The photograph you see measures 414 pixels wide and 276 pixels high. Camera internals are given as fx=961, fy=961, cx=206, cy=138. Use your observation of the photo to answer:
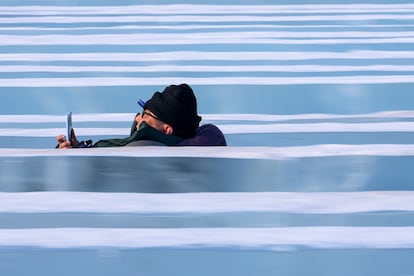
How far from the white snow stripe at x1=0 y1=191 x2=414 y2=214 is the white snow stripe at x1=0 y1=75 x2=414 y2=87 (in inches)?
97.6

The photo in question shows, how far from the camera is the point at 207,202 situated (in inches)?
106

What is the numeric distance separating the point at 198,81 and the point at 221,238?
2.89 m

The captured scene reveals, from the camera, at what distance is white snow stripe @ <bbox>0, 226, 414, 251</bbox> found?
7.84 ft

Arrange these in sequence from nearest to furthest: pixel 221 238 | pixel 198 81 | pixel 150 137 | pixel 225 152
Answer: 1. pixel 221 238
2. pixel 225 152
3. pixel 150 137
4. pixel 198 81

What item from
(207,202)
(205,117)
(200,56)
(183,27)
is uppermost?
(183,27)

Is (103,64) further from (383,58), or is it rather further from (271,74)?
(383,58)

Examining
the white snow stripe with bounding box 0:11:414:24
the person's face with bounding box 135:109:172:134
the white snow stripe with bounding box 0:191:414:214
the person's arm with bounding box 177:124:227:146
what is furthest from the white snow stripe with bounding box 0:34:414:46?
the white snow stripe with bounding box 0:191:414:214

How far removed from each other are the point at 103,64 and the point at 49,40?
0.66 meters

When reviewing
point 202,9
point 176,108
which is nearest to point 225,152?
point 176,108

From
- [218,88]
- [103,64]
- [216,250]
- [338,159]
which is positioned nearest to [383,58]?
[218,88]

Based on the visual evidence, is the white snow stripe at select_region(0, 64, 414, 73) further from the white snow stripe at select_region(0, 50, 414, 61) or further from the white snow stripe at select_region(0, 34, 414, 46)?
the white snow stripe at select_region(0, 34, 414, 46)

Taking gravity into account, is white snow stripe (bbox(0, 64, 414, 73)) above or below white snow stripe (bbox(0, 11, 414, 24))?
below

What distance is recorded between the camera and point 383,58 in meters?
5.71

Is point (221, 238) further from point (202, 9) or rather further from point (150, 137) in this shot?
point (202, 9)
